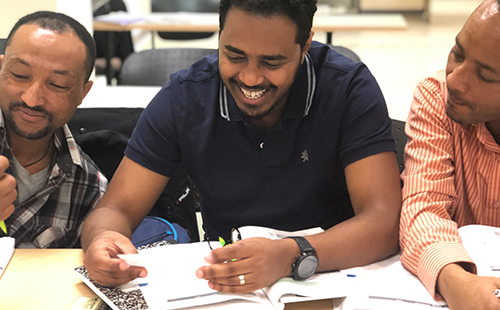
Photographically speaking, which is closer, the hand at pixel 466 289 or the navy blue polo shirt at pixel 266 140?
the hand at pixel 466 289

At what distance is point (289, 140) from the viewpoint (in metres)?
1.47

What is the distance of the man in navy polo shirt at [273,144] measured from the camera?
4.26ft

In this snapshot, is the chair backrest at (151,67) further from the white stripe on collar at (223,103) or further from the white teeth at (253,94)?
the white teeth at (253,94)

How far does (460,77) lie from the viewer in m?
1.26

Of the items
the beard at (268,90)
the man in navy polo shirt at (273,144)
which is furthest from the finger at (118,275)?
the beard at (268,90)

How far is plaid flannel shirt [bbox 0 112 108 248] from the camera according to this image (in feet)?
5.13

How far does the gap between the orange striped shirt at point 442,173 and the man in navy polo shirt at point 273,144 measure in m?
0.06

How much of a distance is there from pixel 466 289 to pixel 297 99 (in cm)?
65

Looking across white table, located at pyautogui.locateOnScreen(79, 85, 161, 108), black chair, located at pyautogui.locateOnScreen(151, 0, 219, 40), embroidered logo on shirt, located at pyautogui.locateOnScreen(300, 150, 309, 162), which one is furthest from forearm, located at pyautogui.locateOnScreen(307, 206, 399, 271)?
black chair, located at pyautogui.locateOnScreen(151, 0, 219, 40)

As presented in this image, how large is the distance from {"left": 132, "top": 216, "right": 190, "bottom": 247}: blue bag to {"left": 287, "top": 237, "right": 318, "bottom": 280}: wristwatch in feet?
1.68

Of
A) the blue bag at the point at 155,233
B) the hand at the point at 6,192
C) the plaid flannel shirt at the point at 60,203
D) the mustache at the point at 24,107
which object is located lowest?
the blue bag at the point at 155,233

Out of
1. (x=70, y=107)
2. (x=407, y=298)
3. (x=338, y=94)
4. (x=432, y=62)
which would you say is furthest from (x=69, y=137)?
(x=432, y=62)

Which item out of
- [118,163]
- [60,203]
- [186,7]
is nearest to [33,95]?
[60,203]

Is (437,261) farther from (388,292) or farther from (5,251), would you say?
(5,251)
